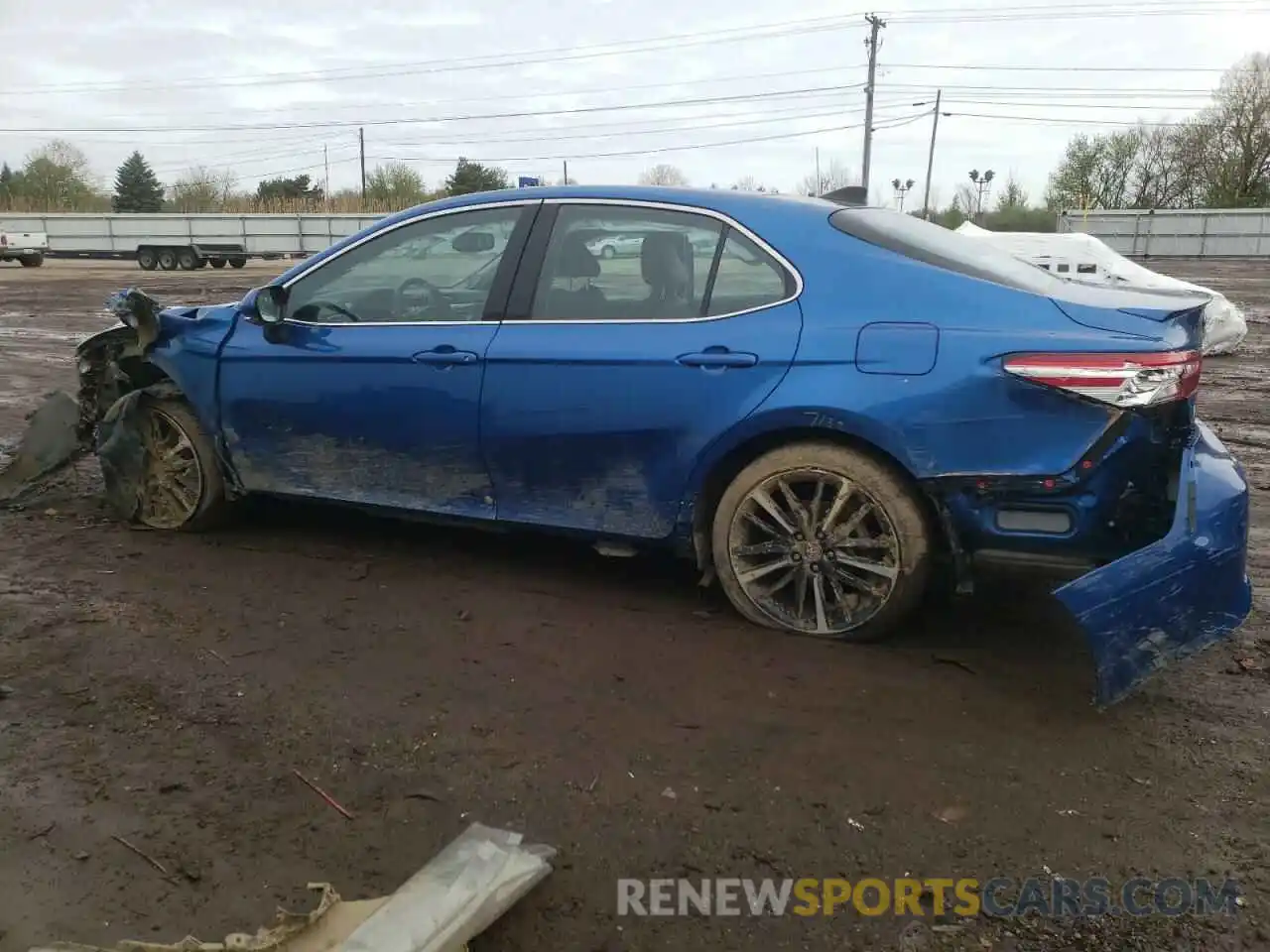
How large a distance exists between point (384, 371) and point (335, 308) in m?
0.49

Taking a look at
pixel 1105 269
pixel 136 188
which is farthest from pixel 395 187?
pixel 1105 269

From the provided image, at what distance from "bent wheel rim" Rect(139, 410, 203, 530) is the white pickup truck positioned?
39597mm

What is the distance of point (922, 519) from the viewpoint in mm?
3420

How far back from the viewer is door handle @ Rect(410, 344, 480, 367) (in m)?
4.01

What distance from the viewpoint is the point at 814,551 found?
142 inches

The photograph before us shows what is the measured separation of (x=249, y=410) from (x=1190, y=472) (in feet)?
12.4

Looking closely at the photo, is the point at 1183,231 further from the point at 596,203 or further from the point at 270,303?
the point at 270,303

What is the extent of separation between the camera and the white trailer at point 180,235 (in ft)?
124

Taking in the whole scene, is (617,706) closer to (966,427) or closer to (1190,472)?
(966,427)

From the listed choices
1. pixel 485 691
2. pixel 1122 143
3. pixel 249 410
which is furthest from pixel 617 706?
pixel 1122 143

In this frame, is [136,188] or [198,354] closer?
[198,354]

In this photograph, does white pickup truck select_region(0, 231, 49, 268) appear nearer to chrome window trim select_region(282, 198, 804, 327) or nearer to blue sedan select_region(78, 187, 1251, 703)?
blue sedan select_region(78, 187, 1251, 703)

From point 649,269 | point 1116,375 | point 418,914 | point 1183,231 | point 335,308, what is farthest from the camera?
point 1183,231

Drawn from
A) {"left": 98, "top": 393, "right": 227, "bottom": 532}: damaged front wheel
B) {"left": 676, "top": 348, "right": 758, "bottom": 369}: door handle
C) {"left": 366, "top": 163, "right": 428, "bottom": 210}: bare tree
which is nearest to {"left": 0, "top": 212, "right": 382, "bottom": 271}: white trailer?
{"left": 366, "top": 163, "right": 428, "bottom": 210}: bare tree
